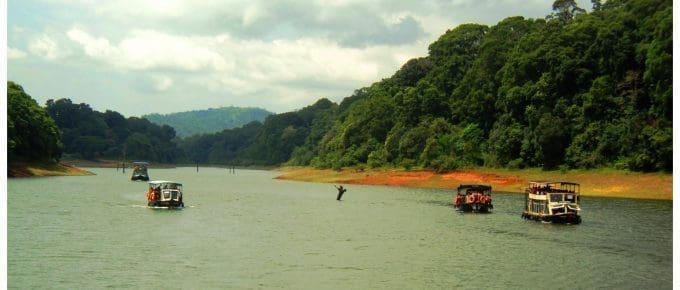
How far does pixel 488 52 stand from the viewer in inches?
5940

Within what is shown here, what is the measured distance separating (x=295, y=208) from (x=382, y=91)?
382ft

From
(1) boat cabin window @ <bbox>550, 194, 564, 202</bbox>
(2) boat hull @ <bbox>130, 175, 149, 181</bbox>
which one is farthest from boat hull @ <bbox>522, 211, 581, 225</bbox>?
(2) boat hull @ <bbox>130, 175, 149, 181</bbox>

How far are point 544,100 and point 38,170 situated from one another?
96.7 m

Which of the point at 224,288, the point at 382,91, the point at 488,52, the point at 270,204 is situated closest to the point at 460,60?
the point at 488,52

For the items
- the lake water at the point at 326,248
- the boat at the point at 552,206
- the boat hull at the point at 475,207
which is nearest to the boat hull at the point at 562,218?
the boat at the point at 552,206

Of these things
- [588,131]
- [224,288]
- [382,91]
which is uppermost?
[382,91]

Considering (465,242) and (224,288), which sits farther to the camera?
(465,242)

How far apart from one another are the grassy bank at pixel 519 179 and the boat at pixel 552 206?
101 feet

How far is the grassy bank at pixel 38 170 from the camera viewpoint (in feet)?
435

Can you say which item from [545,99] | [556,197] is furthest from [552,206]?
[545,99]

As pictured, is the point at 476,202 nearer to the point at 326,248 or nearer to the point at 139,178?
the point at 326,248

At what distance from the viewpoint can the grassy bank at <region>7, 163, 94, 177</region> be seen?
133 metres

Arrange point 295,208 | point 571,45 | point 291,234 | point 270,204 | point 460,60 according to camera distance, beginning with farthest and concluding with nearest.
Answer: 1. point 460,60
2. point 571,45
3. point 270,204
4. point 295,208
5. point 291,234

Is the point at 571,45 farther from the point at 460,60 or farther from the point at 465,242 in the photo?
the point at 465,242
